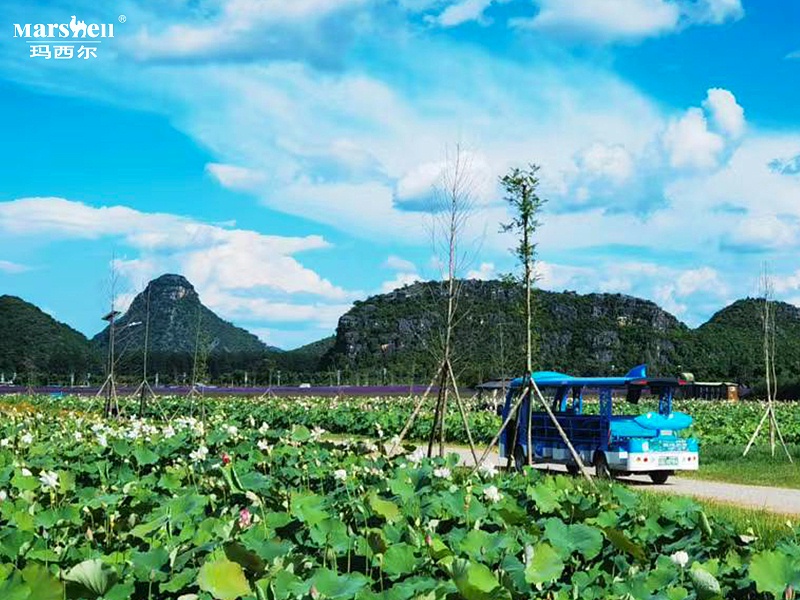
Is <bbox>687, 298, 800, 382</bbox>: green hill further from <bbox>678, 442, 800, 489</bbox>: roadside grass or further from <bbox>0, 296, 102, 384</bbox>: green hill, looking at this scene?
<bbox>0, 296, 102, 384</bbox>: green hill

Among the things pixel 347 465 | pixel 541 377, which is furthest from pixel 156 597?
pixel 541 377

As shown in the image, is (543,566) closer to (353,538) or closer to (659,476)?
(353,538)

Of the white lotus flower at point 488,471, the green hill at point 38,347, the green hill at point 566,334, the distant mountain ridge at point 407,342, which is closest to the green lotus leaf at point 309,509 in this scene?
the white lotus flower at point 488,471

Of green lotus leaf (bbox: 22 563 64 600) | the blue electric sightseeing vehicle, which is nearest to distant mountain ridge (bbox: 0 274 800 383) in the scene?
the blue electric sightseeing vehicle

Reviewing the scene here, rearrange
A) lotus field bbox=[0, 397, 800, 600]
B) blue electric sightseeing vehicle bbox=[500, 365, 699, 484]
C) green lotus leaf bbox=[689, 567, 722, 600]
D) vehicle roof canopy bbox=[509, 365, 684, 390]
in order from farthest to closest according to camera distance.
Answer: blue electric sightseeing vehicle bbox=[500, 365, 699, 484] < vehicle roof canopy bbox=[509, 365, 684, 390] < green lotus leaf bbox=[689, 567, 722, 600] < lotus field bbox=[0, 397, 800, 600]

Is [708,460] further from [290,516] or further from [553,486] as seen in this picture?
[290,516]

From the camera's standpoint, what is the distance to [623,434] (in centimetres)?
1522

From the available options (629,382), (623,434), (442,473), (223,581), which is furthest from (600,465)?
(223,581)

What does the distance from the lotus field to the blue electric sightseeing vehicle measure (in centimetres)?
723

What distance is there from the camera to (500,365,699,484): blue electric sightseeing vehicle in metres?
15.0

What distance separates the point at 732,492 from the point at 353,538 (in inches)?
424

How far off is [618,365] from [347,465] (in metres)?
60.4

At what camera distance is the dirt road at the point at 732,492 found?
12.4 meters

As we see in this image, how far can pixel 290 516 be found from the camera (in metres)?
5.27
